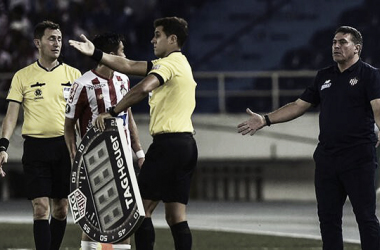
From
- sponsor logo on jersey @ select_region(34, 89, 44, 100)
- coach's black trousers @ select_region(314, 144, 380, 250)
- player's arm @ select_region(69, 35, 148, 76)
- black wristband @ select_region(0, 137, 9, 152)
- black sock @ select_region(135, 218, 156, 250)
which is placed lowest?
black sock @ select_region(135, 218, 156, 250)

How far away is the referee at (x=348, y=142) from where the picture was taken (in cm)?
884

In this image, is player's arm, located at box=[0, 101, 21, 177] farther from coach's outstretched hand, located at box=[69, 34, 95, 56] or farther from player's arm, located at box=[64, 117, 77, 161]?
coach's outstretched hand, located at box=[69, 34, 95, 56]

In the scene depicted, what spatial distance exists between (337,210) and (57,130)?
8.79 ft

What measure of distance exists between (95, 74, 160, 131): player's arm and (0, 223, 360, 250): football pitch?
381cm

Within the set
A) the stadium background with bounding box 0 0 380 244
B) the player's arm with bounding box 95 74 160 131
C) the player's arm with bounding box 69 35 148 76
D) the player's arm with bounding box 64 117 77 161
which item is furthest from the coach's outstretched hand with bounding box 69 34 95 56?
the stadium background with bounding box 0 0 380 244

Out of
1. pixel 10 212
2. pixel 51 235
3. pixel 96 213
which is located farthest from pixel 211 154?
pixel 96 213

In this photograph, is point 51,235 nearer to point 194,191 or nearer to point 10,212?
point 10,212

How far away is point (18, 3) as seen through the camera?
23.0 m

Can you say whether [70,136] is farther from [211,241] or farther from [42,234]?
[211,241]

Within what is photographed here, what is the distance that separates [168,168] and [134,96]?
77 centimetres

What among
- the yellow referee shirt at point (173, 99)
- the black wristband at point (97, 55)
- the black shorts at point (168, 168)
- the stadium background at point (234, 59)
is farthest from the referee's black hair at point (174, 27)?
the stadium background at point (234, 59)

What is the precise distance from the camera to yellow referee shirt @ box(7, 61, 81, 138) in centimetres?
996

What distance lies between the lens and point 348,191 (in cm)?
891

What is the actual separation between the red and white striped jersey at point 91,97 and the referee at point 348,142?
3.66 ft
